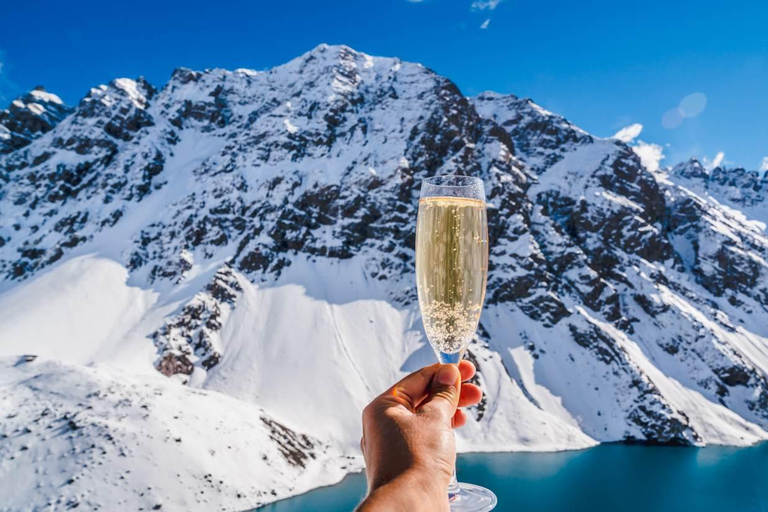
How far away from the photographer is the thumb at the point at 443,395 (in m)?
1.75

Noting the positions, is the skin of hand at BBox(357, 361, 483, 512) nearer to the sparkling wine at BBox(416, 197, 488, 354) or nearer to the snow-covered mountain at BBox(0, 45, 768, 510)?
the sparkling wine at BBox(416, 197, 488, 354)

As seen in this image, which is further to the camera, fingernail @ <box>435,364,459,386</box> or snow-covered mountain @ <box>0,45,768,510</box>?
snow-covered mountain @ <box>0,45,768,510</box>

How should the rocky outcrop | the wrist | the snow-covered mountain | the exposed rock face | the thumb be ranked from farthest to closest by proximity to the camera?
the exposed rock face → the rocky outcrop → the snow-covered mountain → the thumb → the wrist

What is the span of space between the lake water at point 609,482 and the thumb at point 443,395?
130ft

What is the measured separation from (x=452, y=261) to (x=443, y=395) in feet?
2.27

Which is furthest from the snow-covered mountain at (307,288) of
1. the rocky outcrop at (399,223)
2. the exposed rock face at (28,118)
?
the exposed rock face at (28,118)

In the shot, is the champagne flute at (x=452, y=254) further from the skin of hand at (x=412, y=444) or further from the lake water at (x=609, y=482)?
the lake water at (x=609, y=482)

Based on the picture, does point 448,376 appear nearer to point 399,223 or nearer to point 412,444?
point 412,444

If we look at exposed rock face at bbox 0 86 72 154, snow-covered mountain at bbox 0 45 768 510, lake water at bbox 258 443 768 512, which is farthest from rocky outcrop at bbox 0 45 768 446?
lake water at bbox 258 443 768 512

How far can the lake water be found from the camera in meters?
42.5

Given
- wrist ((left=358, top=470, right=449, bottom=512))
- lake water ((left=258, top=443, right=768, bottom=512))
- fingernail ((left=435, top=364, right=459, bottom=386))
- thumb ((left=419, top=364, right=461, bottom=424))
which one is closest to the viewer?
wrist ((left=358, top=470, right=449, bottom=512))

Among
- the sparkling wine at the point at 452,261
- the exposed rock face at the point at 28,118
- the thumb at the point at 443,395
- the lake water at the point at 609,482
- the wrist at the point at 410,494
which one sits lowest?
the lake water at the point at 609,482

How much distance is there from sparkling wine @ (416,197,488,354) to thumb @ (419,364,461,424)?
0.35 metres

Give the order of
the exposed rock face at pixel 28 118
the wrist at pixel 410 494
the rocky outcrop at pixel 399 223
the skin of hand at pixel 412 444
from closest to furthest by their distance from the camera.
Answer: the wrist at pixel 410 494 → the skin of hand at pixel 412 444 → the rocky outcrop at pixel 399 223 → the exposed rock face at pixel 28 118
